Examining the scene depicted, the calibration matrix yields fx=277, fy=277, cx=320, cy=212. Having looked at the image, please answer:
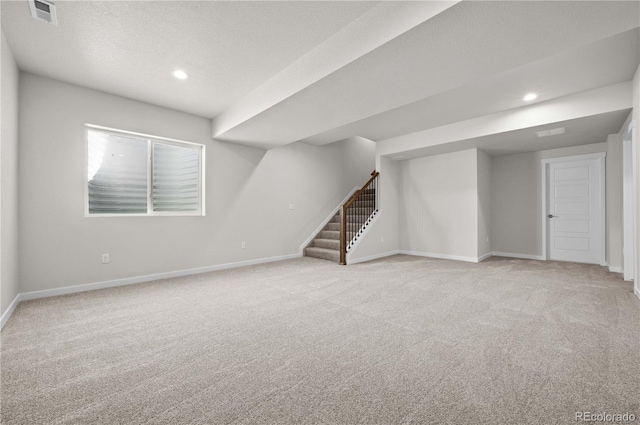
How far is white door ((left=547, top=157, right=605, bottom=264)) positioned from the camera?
5.34 meters

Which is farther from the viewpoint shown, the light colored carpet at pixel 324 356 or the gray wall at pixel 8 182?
the gray wall at pixel 8 182

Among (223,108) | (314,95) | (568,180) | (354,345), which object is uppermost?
(223,108)

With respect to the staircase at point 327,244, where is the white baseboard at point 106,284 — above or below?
below

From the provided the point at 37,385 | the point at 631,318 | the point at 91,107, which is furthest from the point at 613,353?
the point at 91,107

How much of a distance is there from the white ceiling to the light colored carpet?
7.76 ft

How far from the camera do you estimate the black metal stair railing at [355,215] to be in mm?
5430

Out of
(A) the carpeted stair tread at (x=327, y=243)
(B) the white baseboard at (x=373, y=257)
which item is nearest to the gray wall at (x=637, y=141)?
(B) the white baseboard at (x=373, y=257)

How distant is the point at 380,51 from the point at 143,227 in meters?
3.97

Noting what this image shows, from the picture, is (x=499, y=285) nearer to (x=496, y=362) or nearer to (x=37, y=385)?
(x=496, y=362)

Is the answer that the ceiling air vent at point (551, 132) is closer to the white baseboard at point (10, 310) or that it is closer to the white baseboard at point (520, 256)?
the white baseboard at point (520, 256)

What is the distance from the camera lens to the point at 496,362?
186 cm

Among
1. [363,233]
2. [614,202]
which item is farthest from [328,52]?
[614,202]

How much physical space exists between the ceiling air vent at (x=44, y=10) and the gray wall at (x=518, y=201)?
762 cm

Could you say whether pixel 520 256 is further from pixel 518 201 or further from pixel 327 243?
pixel 327 243
